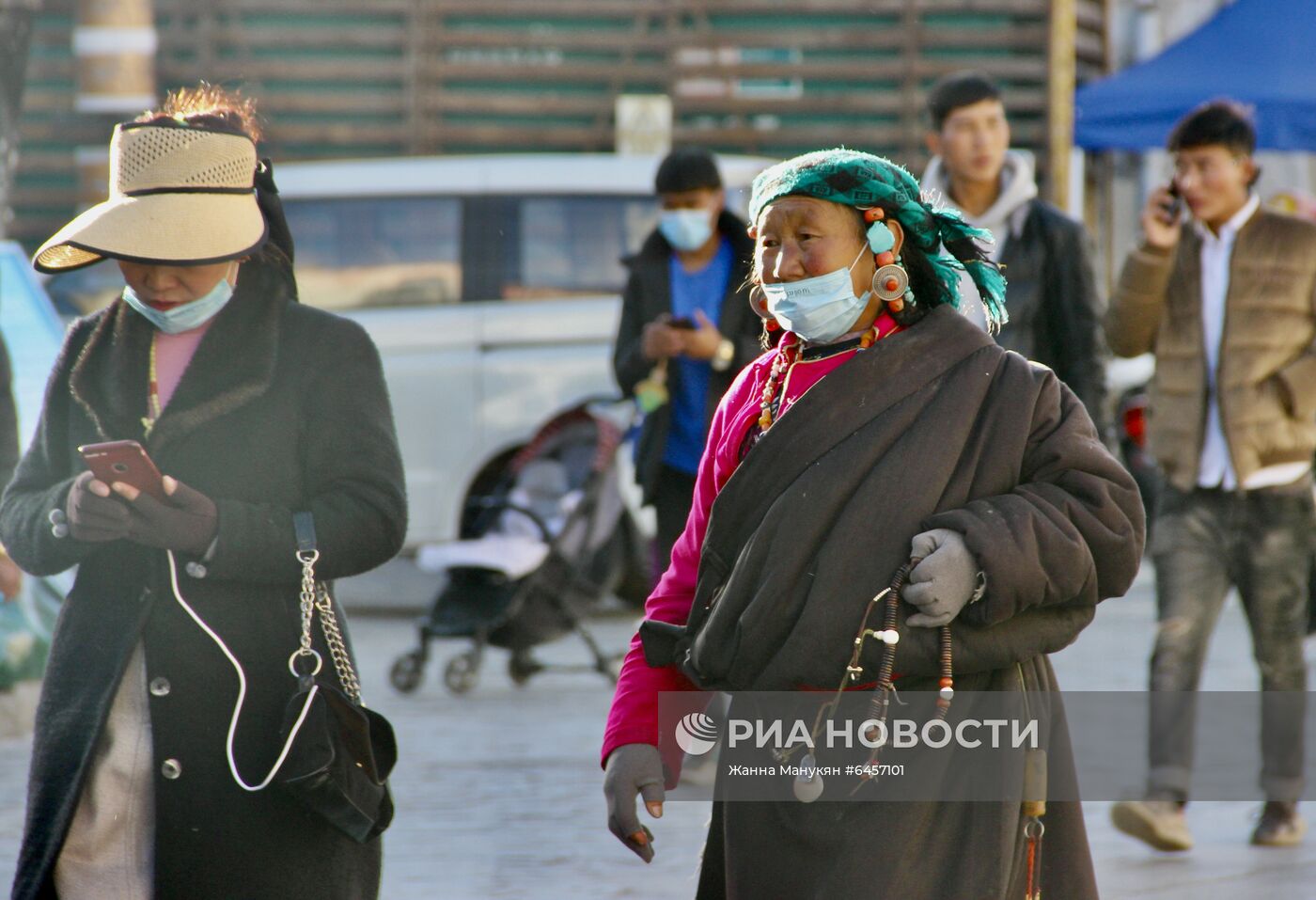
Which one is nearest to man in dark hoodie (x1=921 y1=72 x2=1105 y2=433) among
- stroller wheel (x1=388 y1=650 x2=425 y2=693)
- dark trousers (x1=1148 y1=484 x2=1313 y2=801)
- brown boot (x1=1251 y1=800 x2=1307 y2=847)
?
dark trousers (x1=1148 y1=484 x2=1313 y2=801)

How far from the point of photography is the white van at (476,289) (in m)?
10.4

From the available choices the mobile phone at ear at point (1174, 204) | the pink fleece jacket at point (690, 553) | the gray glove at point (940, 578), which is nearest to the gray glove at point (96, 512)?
the pink fleece jacket at point (690, 553)

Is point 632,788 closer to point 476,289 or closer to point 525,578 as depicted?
point 525,578

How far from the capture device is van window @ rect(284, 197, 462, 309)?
34.5 ft

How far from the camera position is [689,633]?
2.98m

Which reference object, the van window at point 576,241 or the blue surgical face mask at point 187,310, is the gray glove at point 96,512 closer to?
the blue surgical face mask at point 187,310

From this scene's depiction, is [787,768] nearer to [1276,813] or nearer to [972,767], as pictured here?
[972,767]

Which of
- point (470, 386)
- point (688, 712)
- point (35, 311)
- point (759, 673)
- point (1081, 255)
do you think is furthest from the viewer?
point (470, 386)

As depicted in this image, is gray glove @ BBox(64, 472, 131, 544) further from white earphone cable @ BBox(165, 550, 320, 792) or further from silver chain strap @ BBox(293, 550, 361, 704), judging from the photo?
silver chain strap @ BBox(293, 550, 361, 704)

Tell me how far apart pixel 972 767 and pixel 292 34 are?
1257 centimetres

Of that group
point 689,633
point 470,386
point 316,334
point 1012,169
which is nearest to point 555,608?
point 470,386

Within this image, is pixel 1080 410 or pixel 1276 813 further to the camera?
pixel 1276 813

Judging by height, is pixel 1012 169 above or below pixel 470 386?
above

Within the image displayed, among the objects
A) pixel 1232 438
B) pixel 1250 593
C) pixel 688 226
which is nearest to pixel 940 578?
pixel 1232 438
